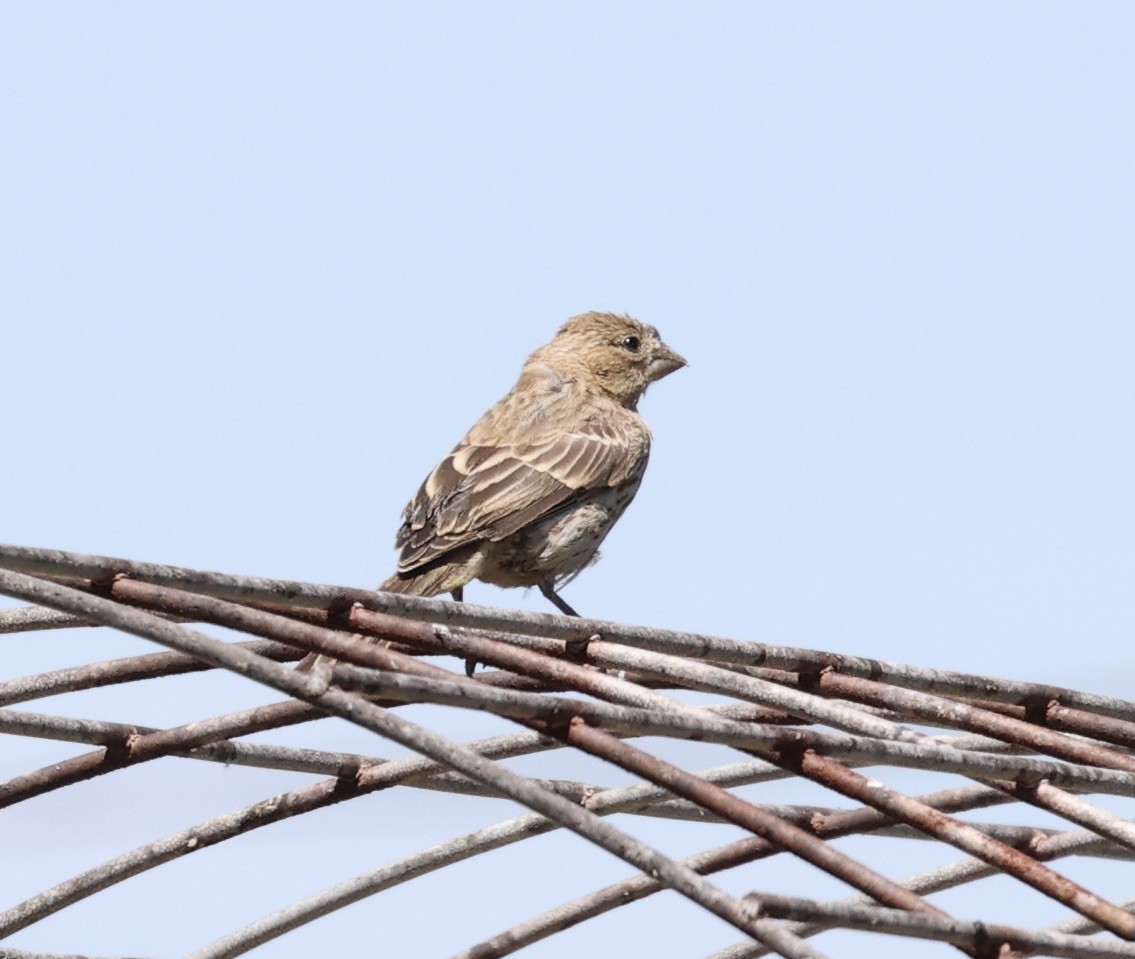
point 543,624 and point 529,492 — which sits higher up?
point 529,492

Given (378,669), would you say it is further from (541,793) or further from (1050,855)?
(1050,855)

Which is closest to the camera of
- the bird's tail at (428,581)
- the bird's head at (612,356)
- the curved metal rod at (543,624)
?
the curved metal rod at (543,624)

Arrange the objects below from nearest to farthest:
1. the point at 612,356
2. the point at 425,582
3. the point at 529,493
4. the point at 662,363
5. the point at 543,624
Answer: the point at 543,624 → the point at 425,582 → the point at 529,493 → the point at 612,356 → the point at 662,363

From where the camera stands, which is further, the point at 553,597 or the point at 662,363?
the point at 662,363

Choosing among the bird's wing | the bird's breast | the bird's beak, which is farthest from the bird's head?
the bird's breast

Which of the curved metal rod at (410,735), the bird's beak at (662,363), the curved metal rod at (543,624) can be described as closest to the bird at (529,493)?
the bird's beak at (662,363)

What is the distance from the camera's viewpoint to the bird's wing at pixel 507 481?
816cm

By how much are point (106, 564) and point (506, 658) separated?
0.84 meters

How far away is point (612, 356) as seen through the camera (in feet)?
33.5

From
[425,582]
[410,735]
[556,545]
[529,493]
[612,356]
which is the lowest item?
[410,735]

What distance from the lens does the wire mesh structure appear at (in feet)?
12.8

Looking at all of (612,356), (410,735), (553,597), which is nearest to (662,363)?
(612,356)

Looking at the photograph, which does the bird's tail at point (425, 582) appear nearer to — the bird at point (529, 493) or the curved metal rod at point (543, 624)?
the bird at point (529, 493)

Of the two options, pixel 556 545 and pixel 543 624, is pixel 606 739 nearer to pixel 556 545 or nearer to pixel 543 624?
pixel 543 624
